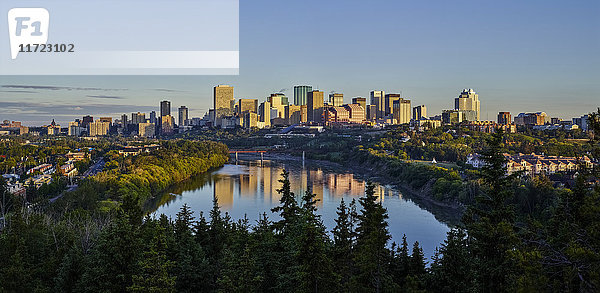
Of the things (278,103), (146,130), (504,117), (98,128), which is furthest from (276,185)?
(278,103)

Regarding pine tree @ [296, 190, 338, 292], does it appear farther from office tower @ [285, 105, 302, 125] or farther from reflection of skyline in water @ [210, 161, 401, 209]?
office tower @ [285, 105, 302, 125]

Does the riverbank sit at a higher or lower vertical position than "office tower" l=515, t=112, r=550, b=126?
lower

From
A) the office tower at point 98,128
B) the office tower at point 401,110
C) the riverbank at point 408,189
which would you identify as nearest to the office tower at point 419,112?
the office tower at point 401,110

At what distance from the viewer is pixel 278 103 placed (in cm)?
9069

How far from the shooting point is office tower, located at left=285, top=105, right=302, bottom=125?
76762 millimetres

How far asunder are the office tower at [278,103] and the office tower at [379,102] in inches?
647

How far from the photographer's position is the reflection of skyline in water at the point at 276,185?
1656 centimetres

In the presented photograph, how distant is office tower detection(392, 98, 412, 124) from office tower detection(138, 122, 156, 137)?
35012 mm

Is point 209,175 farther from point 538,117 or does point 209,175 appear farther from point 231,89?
point 231,89

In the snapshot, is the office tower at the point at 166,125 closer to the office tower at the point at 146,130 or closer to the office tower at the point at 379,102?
the office tower at the point at 146,130

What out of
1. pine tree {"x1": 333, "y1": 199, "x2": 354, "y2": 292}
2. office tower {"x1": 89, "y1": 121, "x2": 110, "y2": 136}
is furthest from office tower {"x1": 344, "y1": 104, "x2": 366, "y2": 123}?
pine tree {"x1": 333, "y1": 199, "x2": 354, "y2": 292}

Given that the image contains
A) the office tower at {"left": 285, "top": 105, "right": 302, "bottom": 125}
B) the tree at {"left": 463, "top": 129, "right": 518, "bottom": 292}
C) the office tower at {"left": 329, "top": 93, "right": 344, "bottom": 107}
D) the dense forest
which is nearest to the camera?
the dense forest

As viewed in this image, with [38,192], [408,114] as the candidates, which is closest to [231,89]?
[408,114]

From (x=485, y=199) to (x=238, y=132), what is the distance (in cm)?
5323
